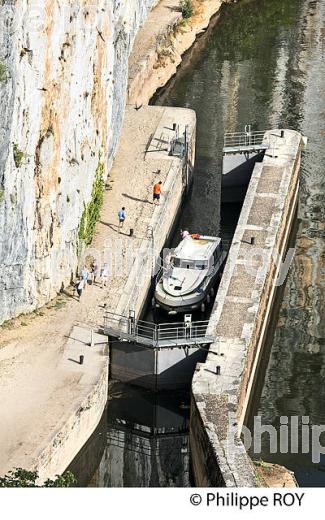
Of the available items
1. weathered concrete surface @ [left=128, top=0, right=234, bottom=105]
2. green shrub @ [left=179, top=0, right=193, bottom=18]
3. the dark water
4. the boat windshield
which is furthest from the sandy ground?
green shrub @ [left=179, top=0, right=193, bottom=18]

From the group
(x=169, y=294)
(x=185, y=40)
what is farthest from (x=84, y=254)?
(x=185, y=40)

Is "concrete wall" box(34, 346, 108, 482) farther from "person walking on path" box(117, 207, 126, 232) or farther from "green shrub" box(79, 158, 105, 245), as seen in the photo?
"person walking on path" box(117, 207, 126, 232)

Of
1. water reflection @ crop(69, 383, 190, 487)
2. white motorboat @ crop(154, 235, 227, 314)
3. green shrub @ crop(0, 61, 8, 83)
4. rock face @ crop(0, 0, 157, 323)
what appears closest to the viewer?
green shrub @ crop(0, 61, 8, 83)

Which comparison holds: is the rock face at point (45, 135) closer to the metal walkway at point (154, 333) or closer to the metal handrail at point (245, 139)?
the metal walkway at point (154, 333)

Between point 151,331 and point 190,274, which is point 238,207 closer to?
point 190,274

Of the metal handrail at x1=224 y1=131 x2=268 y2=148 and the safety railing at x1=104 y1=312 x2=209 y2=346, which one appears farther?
the metal handrail at x1=224 y1=131 x2=268 y2=148

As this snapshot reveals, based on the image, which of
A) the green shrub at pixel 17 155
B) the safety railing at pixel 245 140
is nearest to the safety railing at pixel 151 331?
the green shrub at pixel 17 155
